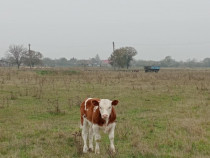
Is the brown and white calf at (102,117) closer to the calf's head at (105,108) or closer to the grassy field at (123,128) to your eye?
the calf's head at (105,108)

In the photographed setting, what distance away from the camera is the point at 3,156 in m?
6.03

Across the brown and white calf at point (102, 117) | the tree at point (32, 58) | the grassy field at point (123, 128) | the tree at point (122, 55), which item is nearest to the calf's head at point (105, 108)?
A: the brown and white calf at point (102, 117)

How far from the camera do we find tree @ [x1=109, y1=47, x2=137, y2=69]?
2363 inches

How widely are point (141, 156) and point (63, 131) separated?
3162mm

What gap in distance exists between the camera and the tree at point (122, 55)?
60031 mm

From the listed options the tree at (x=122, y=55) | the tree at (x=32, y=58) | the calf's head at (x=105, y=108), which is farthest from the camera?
the tree at (x=32, y=58)

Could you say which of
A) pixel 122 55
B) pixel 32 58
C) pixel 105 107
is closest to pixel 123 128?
pixel 105 107

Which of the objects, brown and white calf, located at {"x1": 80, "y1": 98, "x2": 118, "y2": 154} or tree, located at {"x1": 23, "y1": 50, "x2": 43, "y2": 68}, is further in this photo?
tree, located at {"x1": 23, "y1": 50, "x2": 43, "y2": 68}

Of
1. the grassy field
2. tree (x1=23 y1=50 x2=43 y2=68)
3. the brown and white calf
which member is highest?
tree (x1=23 y1=50 x2=43 y2=68)

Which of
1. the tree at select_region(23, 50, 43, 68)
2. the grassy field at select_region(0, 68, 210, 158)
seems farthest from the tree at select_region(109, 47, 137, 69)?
the grassy field at select_region(0, 68, 210, 158)

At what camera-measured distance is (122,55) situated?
196 ft

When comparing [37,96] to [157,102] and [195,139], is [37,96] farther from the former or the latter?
[195,139]

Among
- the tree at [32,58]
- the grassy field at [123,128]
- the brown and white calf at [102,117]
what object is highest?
the tree at [32,58]

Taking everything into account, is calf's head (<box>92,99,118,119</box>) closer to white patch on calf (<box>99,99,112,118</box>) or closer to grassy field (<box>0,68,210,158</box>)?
white patch on calf (<box>99,99,112,118</box>)
